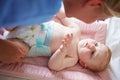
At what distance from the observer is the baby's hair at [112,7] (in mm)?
Answer: 680

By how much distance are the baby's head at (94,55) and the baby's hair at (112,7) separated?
0.65 m

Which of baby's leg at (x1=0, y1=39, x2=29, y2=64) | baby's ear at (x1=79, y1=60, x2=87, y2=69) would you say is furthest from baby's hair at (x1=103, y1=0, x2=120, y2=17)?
baby's ear at (x1=79, y1=60, x2=87, y2=69)

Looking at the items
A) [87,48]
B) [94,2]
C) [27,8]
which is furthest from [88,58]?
[27,8]

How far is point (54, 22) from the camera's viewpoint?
1.45 m

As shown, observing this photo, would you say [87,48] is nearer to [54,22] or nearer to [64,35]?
[64,35]

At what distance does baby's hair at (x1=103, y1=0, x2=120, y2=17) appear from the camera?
2.23ft

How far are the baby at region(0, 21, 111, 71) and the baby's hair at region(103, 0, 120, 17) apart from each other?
0.59m

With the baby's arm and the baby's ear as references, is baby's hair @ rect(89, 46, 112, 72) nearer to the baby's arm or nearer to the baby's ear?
the baby's ear

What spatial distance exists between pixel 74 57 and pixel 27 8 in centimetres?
84

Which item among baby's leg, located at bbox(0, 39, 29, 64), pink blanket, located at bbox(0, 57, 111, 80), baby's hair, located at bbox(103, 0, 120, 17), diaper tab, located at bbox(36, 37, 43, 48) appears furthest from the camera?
diaper tab, located at bbox(36, 37, 43, 48)

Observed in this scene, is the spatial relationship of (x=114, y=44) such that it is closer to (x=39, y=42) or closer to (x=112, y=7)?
(x=39, y=42)

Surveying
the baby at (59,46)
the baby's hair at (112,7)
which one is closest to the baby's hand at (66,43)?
the baby at (59,46)

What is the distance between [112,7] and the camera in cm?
70

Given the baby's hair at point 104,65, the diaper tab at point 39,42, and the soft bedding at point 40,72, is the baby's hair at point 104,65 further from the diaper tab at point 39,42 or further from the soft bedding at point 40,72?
the diaper tab at point 39,42
